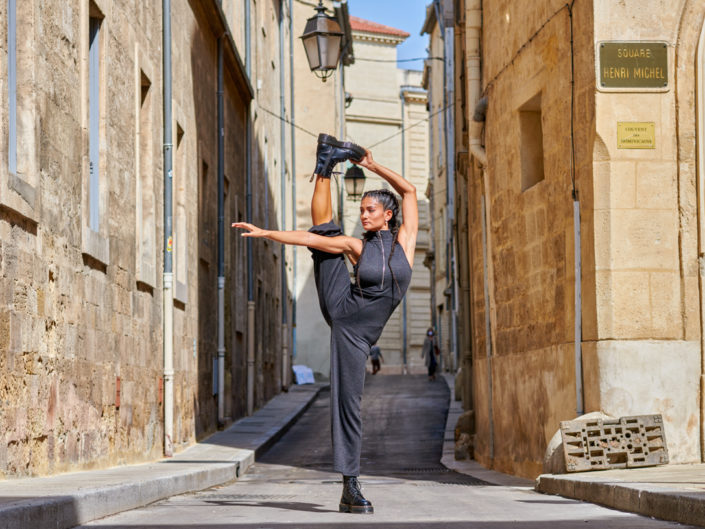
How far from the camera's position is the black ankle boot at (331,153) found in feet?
21.4

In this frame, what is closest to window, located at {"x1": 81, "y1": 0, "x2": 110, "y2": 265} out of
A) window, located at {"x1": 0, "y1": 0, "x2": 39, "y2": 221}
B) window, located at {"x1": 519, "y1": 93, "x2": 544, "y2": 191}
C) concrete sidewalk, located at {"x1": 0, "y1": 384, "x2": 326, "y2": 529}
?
window, located at {"x1": 0, "y1": 0, "x2": 39, "y2": 221}

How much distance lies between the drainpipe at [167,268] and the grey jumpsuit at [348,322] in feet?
23.4

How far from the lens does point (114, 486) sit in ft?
22.5

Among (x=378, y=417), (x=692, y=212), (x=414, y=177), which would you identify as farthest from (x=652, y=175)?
(x=414, y=177)

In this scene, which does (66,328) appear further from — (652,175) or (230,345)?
Result: (230,345)

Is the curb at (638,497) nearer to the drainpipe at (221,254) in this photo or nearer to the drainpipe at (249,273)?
the drainpipe at (221,254)

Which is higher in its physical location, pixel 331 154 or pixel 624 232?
pixel 331 154

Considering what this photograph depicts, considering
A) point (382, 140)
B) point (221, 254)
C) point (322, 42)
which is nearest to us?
point (322, 42)

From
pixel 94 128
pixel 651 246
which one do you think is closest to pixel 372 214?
pixel 651 246

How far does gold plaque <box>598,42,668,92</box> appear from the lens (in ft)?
33.4

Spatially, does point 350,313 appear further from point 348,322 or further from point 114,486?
point 114,486

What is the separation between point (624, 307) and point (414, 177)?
4941cm

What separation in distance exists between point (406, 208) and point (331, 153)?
57cm

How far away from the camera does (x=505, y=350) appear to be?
13148 mm
